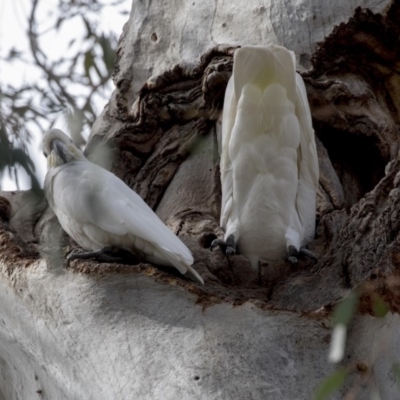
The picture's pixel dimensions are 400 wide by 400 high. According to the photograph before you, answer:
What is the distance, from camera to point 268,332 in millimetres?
1671

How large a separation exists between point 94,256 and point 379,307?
28.0 inches

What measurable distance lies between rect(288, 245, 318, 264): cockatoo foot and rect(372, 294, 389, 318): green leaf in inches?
19.2

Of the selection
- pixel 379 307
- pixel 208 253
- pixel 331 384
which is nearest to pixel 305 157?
pixel 208 253

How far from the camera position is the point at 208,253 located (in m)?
2.16

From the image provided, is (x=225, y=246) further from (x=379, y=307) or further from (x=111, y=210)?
(x=379, y=307)

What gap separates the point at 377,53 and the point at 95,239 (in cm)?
123

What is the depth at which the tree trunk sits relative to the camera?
1.64m

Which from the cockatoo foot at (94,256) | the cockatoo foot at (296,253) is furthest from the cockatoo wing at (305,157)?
the cockatoo foot at (94,256)

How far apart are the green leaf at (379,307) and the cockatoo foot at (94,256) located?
2.21 feet

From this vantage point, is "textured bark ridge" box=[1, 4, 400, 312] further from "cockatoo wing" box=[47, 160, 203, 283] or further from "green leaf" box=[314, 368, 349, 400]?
"green leaf" box=[314, 368, 349, 400]

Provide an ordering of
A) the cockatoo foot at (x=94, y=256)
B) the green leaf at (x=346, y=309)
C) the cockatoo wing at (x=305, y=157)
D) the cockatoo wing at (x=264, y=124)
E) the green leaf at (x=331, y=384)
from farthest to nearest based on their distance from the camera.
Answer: the cockatoo wing at (x=305, y=157), the cockatoo wing at (x=264, y=124), the cockatoo foot at (x=94, y=256), the green leaf at (x=346, y=309), the green leaf at (x=331, y=384)

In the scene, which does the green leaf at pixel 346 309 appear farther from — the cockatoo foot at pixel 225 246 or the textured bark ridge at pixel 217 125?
the textured bark ridge at pixel 217 125

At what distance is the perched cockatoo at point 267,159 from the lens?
2332 millimetres

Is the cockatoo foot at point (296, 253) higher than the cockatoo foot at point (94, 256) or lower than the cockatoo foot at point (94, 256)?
lower
